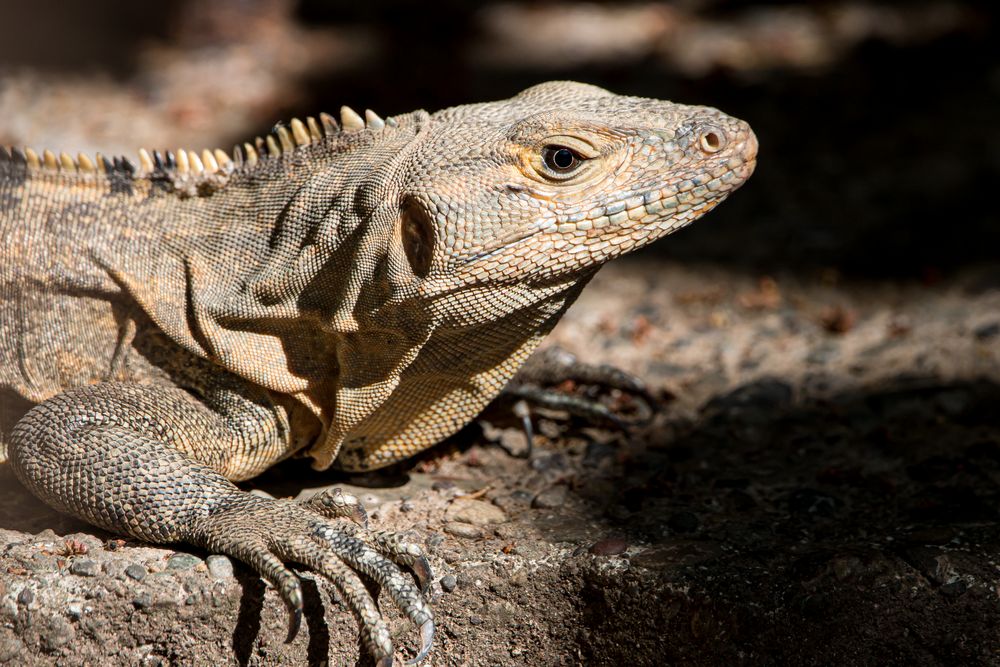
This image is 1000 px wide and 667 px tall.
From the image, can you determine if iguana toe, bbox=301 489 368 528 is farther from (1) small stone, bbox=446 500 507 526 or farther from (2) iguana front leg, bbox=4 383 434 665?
(1) small stone, bbox=446 500 507 526

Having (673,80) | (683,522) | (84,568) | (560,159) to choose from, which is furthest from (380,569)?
(673,80)

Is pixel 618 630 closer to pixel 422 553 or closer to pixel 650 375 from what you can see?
pixel 422 553

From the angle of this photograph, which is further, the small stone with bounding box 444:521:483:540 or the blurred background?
the blurred background

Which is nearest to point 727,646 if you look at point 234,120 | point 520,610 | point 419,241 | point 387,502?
point 520,610

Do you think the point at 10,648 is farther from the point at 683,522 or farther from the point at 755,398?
the point at 755,398

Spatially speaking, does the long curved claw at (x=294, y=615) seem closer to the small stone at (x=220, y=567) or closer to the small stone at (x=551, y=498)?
the small stone at (x=220, y=567)

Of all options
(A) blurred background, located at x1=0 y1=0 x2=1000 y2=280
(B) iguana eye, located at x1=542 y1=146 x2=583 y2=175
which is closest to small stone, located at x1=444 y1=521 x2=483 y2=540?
(B) iguana eye, located at x1=542 y1=146 x2=583 y2=175

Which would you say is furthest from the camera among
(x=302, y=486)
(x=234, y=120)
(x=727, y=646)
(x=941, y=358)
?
(x=234, y=120)

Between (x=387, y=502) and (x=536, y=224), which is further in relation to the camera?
(x=387, y=502)
